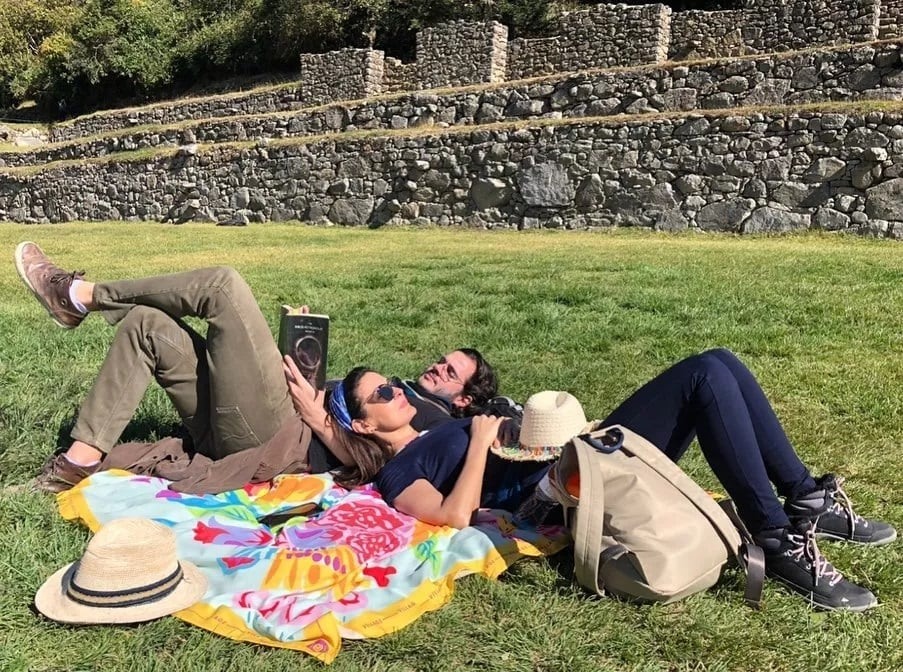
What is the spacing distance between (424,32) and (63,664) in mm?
17783

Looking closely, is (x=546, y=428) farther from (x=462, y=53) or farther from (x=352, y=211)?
(x=462, y=53)

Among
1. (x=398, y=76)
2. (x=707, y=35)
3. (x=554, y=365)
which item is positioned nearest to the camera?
(x=554, y=365)

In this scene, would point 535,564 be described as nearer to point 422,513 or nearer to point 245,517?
point 422,513

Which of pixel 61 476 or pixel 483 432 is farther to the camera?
pixel 61 476

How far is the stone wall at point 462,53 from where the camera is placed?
1714 cm

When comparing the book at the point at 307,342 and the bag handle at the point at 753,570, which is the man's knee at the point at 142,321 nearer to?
the book at the point at 307,342

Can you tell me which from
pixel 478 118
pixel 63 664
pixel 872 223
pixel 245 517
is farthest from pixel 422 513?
pixel 478 118

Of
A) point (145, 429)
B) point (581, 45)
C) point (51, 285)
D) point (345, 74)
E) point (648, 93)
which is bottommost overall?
point (145, 429)

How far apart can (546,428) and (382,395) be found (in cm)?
70

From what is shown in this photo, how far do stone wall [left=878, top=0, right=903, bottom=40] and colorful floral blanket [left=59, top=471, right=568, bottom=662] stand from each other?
14.5 m

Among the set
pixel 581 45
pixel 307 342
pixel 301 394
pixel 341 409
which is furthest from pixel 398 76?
pixel 341 409

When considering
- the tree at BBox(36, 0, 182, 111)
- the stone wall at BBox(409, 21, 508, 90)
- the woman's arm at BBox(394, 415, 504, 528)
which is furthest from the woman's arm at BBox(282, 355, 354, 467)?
the tree at BBox(36, 0, 182, 111)

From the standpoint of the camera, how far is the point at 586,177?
12.1m

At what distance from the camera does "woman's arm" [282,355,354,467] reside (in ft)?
10.7
